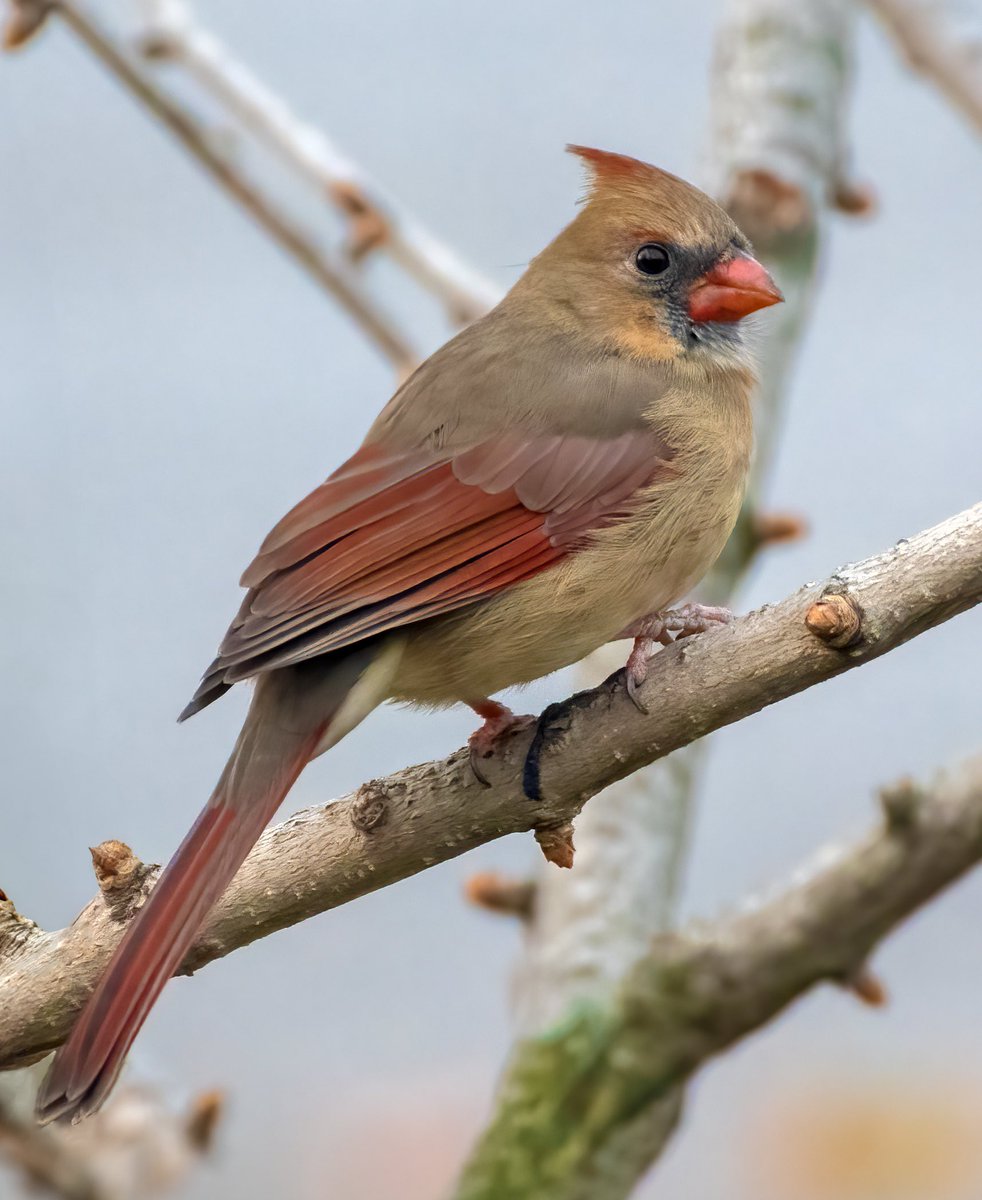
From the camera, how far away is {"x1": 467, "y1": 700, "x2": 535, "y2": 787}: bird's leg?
7.86ft

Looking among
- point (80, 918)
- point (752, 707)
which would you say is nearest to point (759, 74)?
point (752, 707)

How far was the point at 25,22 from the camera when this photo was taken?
136 inches

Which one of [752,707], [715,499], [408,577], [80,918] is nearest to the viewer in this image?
[752,707]

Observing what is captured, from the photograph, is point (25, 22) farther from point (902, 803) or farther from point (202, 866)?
point (902, 803)

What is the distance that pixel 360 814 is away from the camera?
92.1 inches

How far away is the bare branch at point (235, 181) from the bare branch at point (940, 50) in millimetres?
1228

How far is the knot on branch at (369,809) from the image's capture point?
2.34m

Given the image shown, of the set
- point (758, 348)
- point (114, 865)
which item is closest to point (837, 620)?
point (114, 865)

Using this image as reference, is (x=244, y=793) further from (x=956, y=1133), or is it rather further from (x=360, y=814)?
(x=956, y=1133)

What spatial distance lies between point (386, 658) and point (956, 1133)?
2474mm

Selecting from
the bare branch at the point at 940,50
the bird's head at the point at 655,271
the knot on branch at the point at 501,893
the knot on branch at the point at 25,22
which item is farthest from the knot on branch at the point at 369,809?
the knot on branch at the point at 25,22

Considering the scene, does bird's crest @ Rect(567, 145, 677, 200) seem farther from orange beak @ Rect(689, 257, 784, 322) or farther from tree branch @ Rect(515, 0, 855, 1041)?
tree branch @ Rect(515, 0, 855, 1041)

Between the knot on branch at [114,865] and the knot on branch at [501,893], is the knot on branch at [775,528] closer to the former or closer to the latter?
the knot on branch at [501,893]

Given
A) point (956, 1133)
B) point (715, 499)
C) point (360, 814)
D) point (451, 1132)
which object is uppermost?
point (360, 814)
